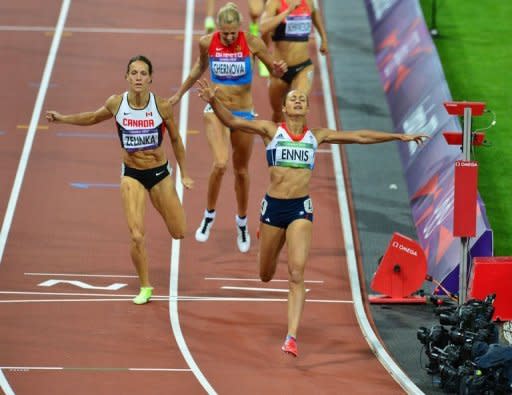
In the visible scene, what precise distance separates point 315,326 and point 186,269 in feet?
7.09

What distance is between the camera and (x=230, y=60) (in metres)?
17.3

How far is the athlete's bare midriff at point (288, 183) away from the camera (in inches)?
611

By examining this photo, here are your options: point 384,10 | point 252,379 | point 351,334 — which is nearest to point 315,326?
point 351,334

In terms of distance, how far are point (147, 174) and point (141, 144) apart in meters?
0.38

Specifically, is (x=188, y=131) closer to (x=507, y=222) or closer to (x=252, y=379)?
(x=507, y=222)

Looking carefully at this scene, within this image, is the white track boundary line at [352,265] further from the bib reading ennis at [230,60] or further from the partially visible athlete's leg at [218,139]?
the bib reading ennis at [230,60]

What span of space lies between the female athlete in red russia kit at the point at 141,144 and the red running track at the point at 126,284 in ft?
3.49

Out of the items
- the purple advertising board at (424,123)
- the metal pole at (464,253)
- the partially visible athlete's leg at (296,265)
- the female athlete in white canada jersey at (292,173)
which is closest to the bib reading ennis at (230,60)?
the female athlete in white canada jersey at (292,173)

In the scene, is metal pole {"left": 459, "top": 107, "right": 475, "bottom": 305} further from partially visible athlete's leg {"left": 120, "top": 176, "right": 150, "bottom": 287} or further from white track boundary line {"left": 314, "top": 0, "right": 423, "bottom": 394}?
partially visible athlete's leg {"left": 120, "top": 176, "right": 150, "bottom": 287}

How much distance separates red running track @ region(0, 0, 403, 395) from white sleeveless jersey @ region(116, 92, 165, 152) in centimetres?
196

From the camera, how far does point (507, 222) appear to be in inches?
779

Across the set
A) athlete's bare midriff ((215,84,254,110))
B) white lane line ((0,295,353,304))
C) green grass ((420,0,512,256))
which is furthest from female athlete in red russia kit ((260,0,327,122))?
white lane line ((0,295,353,304))

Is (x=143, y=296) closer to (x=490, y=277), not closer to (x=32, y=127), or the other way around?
(x=490, y=277)

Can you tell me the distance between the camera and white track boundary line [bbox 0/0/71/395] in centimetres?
1891
